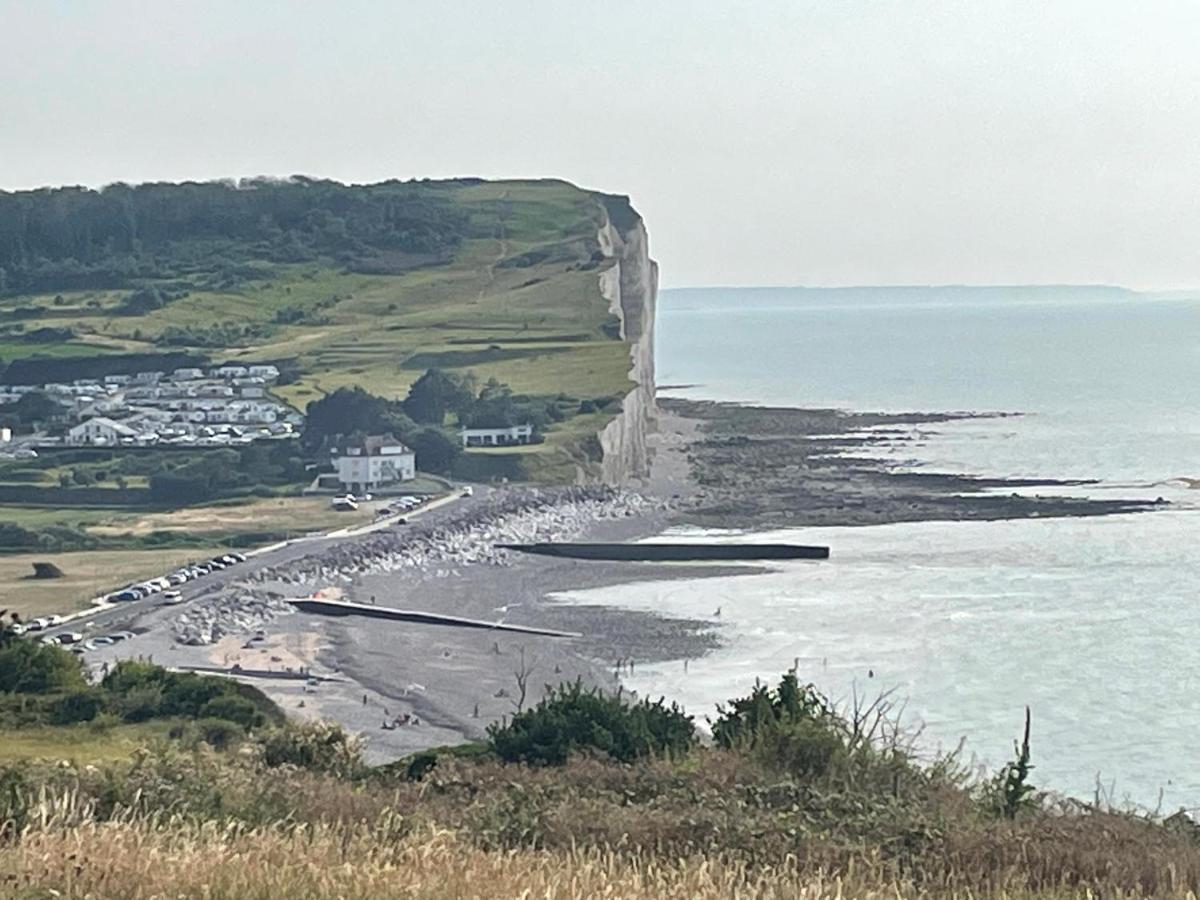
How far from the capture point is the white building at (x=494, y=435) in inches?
2566

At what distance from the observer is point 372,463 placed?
193ft

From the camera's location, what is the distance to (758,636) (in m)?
33.1

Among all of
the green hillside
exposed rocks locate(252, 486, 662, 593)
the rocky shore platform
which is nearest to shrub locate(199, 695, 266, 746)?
exposed rocks locate(252, 486, 662, 593)

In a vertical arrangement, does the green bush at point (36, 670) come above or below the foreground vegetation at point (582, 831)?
below

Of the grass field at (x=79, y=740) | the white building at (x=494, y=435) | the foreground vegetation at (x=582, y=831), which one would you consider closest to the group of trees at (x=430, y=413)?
the white building at (x=494, y=435)

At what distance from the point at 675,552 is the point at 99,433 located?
26.9 meters

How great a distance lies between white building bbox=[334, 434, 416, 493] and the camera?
5825 cm

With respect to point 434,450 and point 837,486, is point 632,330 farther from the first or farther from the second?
point 837,486

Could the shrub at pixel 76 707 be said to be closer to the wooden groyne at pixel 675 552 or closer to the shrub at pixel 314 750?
the shrub at pixel 314 750

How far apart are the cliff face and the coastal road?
27.0ft

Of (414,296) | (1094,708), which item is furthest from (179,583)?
(414,296)

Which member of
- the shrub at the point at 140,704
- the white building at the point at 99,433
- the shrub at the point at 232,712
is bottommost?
the shrub at the point at 232,712

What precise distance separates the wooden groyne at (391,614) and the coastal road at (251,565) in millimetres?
2043

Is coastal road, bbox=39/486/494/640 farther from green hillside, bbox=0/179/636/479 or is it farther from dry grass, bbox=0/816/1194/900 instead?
dry grass, bbox=0/816/1194/900
